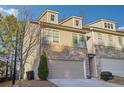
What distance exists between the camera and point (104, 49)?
17531mm

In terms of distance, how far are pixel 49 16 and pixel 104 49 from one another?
5627 mm

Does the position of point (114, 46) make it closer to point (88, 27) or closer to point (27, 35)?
point (88, 27)

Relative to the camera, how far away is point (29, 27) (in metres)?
15.4

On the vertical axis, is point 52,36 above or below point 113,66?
above

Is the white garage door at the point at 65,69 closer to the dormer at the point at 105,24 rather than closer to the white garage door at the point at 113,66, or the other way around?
the white garage door at the point at 113,66

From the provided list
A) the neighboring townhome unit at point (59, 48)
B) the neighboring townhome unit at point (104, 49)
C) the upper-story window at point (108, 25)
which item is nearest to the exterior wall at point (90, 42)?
the neighboring townhome unit at point (104, 49)

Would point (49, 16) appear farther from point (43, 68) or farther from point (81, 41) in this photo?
point (43, 68)

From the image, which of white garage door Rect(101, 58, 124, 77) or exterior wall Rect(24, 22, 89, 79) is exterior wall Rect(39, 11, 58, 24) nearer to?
exterior wall Rect(24, 22, 89, 79)

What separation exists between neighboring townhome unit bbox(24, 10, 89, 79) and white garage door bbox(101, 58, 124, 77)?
1.80 m

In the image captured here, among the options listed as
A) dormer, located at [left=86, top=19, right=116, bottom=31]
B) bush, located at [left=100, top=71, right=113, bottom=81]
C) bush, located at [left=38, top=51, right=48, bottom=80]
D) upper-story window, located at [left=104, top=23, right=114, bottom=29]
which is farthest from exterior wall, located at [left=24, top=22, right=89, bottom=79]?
upper-story window, located at [left=104, top=23, right=114, bottom=29]

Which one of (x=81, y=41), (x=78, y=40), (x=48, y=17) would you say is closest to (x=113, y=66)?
(x=81, y=41)

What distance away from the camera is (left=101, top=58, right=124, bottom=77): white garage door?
666 inches

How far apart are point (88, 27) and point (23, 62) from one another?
6546 mm
